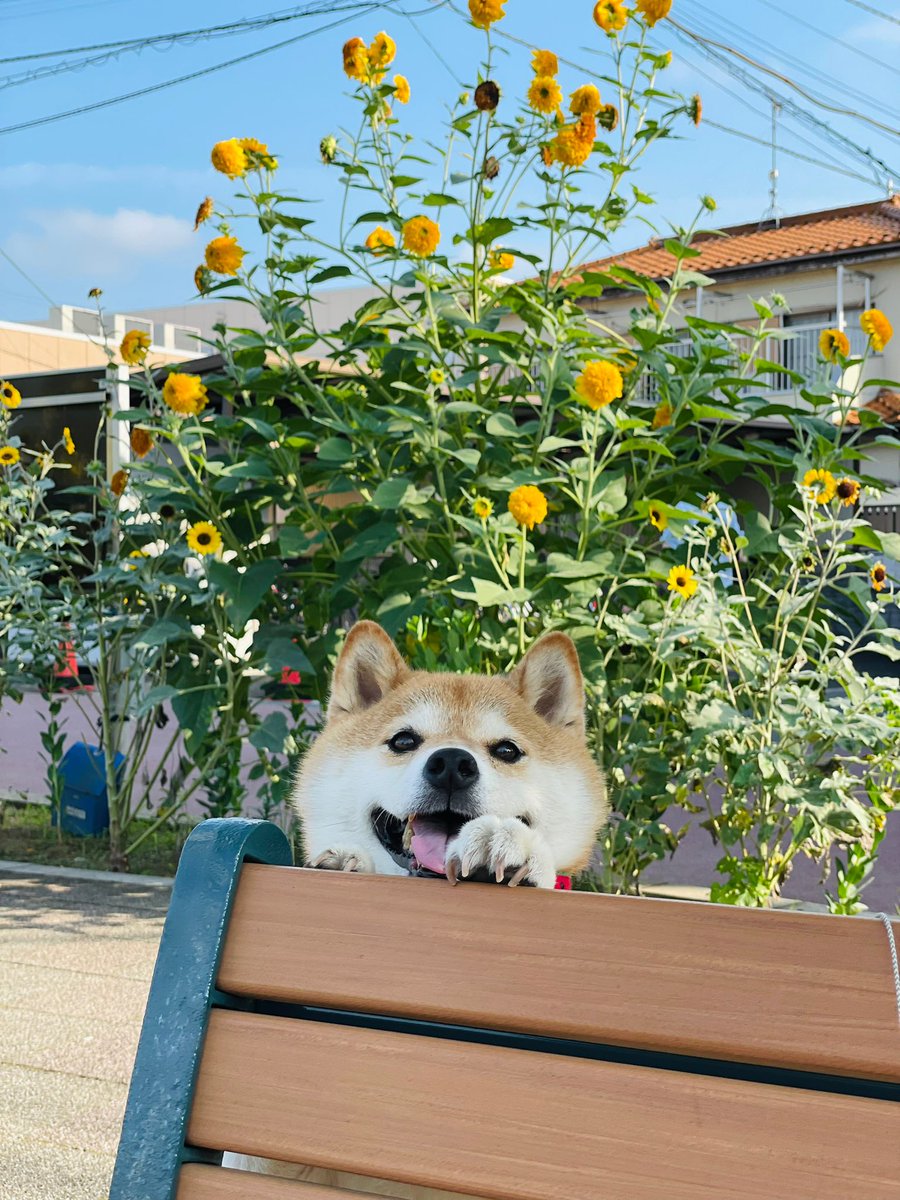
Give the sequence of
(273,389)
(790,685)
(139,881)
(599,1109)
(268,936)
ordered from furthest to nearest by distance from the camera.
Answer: (139,881) → (273,389) → (790,685) → (268,936) → (599,1109)

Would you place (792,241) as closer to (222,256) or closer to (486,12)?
(486,12)

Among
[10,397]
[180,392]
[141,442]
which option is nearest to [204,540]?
[180,392]

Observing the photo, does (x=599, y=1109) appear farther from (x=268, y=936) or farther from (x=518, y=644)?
(x=518, y=644)

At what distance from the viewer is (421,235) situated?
3.53 m

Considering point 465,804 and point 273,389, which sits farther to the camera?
point 273,389

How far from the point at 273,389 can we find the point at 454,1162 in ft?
11.5

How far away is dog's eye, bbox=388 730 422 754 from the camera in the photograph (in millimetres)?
1601

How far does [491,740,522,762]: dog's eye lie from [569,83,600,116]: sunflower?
267 cm

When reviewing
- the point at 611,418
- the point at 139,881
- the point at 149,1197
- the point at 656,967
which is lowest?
the point at 139,881

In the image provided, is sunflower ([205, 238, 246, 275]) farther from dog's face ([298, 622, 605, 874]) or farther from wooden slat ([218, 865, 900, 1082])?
wooden slat ([218, 865, 900, 1082])

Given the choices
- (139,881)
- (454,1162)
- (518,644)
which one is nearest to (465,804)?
(454,1162)

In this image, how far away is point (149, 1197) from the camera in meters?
1.02

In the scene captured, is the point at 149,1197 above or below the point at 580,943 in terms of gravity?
below

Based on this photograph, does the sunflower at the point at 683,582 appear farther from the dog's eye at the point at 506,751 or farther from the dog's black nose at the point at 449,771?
the dog's black nose at the point at 449,771
